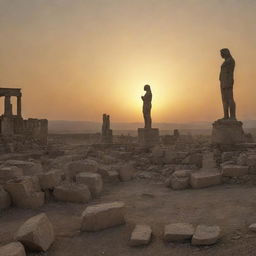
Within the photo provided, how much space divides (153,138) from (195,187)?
953cm

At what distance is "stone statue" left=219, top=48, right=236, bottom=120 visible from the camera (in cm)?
1193

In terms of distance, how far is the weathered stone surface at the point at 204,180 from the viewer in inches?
344

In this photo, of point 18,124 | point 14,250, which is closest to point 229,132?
point 14,250

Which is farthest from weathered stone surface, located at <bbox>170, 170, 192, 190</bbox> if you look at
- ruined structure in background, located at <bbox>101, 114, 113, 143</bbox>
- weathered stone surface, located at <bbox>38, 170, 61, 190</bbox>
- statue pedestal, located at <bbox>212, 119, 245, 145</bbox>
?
ruined structure in background, located at <bbox>101, 114, 113, 143</bbox>

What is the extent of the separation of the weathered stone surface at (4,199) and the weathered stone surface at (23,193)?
104 mm

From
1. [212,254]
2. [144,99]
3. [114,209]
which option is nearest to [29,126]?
[144,99]

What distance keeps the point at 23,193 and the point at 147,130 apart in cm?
1141

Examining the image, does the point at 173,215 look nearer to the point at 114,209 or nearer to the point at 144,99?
the point at 114,209

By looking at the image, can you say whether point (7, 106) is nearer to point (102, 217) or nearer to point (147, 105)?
point (147, 105)

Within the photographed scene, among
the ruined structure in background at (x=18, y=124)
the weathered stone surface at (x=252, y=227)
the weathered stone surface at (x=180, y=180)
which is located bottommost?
the weathered stone surface at (x=252, y=227)

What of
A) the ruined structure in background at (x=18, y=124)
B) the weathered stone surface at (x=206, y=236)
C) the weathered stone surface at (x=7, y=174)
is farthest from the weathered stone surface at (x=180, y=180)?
the ruined structure in background at (x=18, y=124)

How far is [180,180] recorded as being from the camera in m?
9.05

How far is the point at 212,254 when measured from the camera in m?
4.64

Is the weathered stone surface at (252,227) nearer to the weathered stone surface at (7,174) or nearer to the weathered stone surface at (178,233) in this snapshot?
the weathered stone surface at (178,233)
